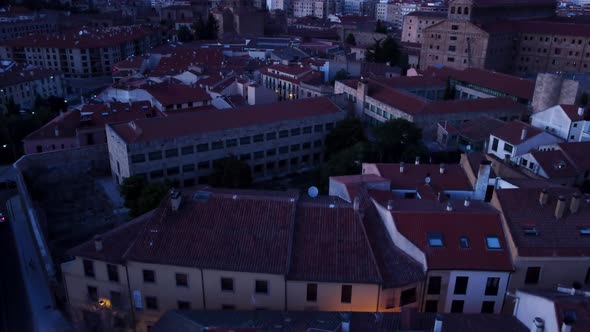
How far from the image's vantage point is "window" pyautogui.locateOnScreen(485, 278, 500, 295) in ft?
82.8

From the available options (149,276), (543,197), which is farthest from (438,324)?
(149,276)

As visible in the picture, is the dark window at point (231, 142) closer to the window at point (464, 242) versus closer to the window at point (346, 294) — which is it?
the window at point (346, 294)

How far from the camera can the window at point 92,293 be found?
27297 millimetres

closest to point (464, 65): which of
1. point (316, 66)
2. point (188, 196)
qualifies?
point (316, 66)

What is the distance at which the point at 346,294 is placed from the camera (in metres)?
24.9

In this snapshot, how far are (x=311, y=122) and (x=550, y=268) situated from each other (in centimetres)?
3363

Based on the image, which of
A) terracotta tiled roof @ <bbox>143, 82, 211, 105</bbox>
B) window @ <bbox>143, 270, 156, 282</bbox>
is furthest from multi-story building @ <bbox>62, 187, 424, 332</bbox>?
terracotta tiled roof @ <bbox>143, 82, 211, 105</bbox>

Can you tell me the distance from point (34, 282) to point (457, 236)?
93.4 feet

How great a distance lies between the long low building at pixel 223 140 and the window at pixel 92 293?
20.1 metres

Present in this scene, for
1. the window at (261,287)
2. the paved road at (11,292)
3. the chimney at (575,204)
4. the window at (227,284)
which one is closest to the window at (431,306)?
the window at (261,287)

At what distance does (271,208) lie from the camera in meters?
28.0

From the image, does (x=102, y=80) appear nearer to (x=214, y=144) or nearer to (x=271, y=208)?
(x=214, y=144)

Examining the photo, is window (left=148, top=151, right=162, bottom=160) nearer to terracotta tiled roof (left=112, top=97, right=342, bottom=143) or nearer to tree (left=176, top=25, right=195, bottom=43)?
terracotta tiled roof (left=112, top=97, right=342, bottom=143)

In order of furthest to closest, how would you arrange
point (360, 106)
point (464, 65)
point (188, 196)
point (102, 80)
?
point (102, 80) → point (464, 65) → point (360, 106) → point (188, 196)
